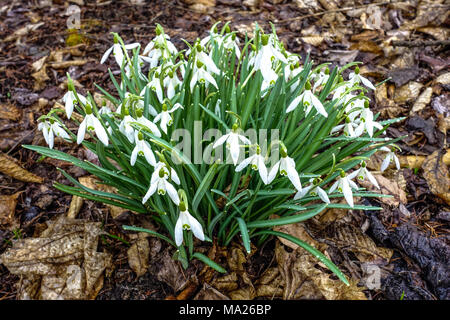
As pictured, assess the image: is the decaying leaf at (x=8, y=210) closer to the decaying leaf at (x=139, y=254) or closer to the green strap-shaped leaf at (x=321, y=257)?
the decaying leaf at (x=139, y=254)

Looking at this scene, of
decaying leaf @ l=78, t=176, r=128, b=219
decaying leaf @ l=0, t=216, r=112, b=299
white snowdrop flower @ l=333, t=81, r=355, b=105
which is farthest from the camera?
decaying leaf @ l=78, t=176, r=128, b=219

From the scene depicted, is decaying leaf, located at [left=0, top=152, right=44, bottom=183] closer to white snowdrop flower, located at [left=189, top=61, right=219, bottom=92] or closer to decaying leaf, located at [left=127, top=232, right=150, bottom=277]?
decaying leaf, located at [left=127, top=232, right=150, bottom=277]

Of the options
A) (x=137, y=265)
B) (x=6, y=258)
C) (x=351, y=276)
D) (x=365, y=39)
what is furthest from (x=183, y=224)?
(x=365, y=39)

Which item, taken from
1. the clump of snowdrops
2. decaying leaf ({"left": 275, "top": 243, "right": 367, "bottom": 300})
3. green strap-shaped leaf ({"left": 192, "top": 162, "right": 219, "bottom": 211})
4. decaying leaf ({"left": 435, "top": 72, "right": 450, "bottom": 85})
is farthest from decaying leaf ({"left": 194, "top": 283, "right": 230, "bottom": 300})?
decaying leaf ({"left": 435, "top": 72, "right": 450, "bottom": 85})

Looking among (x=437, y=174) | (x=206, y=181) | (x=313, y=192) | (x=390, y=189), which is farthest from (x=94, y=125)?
(x=437, y=174)

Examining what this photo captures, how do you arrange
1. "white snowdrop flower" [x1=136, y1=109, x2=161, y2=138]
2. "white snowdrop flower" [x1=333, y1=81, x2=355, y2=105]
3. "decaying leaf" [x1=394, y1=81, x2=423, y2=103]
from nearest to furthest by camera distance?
1. "white snowdrop flower" [x1=136, y1=109, x2=161, y2=138]
2. "white snowdrop flower" [x1=333, y1=81, x2=355, y2=105]
3. "decaying leaf" [x1=394, y1=81, x2=423, y2=103]

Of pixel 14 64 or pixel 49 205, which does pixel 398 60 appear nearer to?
pixel 49 205

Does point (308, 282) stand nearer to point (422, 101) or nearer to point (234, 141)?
point (234, 141)
